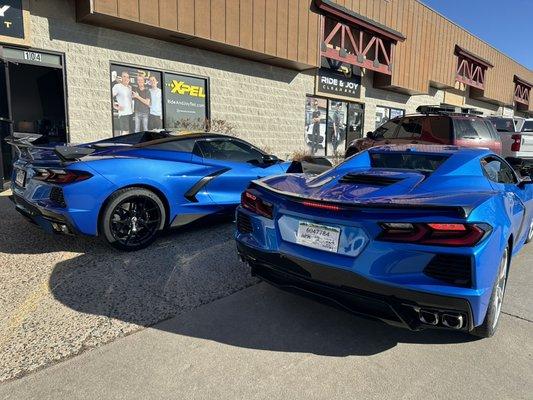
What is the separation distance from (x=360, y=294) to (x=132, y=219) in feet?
9.63

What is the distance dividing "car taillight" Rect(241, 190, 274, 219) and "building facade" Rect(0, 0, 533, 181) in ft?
22.6

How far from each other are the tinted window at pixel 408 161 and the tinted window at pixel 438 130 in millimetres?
5042

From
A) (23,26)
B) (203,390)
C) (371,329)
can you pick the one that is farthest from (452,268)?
(23,26)

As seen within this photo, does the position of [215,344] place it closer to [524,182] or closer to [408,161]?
[408,161]

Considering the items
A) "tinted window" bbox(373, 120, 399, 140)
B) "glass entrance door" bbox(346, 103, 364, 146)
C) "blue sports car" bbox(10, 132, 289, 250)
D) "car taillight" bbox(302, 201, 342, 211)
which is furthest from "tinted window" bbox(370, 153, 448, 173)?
"glass entrance door" bbox(346, 103, 364, 146)

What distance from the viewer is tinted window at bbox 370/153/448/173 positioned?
3602 millimetres

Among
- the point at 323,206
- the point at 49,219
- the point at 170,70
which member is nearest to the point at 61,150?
the point at 49,219

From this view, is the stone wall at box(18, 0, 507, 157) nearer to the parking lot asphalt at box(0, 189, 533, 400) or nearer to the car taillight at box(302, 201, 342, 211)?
the parking lot asphalt at box(0, 189, 533, 400)

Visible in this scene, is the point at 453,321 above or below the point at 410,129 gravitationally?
below

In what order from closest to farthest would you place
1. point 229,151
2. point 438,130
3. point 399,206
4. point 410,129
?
point 399,206 < point 229,151 < point 438,130 < point 410,129

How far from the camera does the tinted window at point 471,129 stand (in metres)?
8.41

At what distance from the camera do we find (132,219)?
181 inches

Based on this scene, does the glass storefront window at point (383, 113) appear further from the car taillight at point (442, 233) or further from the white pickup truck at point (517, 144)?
the car taillight at point (442, 233)

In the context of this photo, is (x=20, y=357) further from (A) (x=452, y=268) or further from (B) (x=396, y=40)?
(B) (x=396, y=40)
